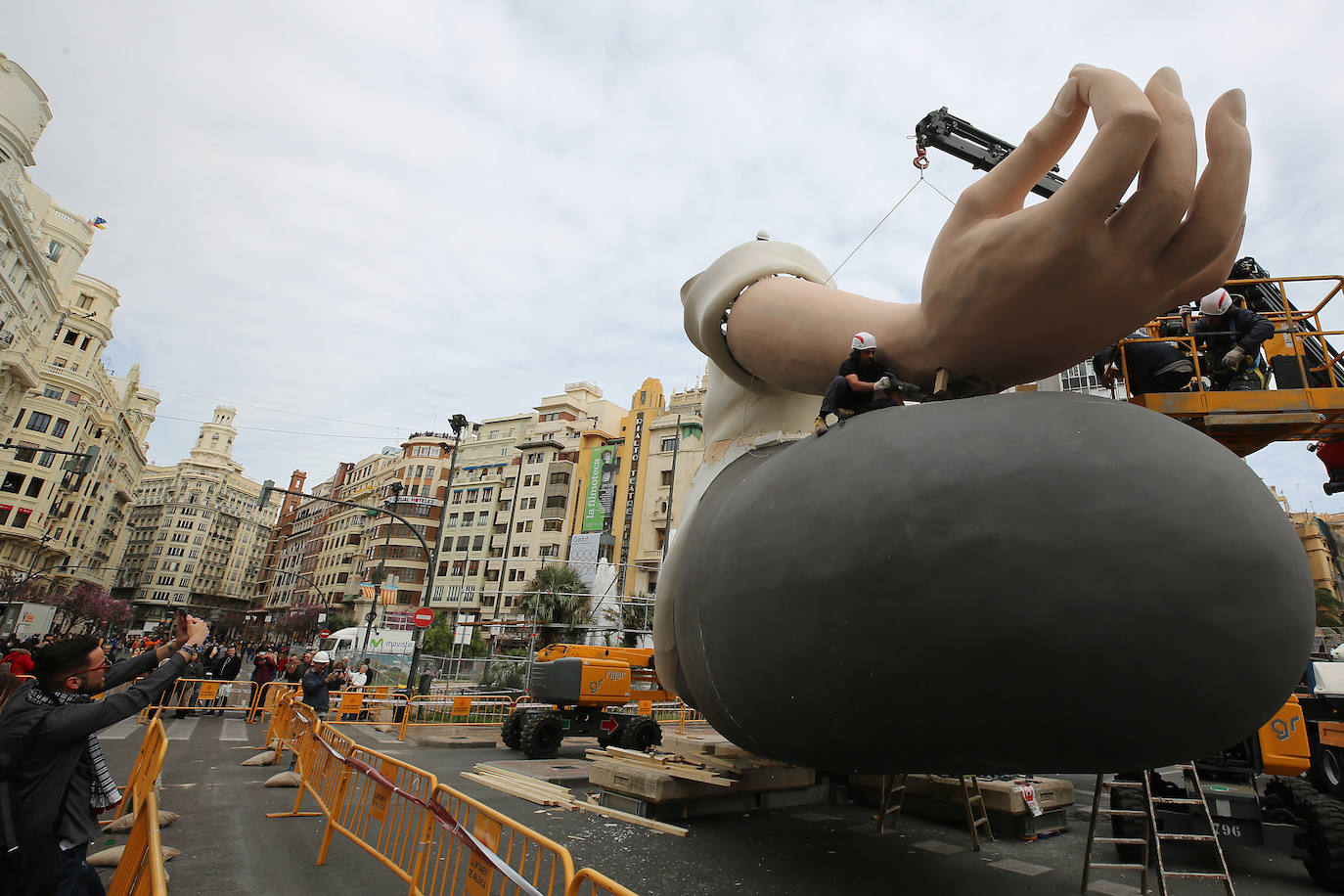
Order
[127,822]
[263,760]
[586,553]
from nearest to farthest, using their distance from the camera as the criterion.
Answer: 1. [127,822]
2. [263,760]
3. [586,553]

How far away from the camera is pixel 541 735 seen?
39.2ft

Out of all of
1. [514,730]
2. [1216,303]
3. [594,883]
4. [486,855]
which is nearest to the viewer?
[594,883]

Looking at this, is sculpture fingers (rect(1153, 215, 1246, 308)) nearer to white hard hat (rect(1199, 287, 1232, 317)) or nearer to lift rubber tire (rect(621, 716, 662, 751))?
white hard hat (rect(1199, 287, 1232, 317))

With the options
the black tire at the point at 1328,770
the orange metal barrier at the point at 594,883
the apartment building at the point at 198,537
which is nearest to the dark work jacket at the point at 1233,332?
the black tire at the point at 1328,770

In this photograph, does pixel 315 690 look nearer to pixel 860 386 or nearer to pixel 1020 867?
pixel 1020 867

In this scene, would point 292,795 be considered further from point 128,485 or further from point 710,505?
point 128,485

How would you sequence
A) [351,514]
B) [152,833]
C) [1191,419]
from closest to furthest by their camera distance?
1. [152,833]
2. [1191,419]
3. [351,514]

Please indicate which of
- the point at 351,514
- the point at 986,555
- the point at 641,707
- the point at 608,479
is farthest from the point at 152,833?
the point at 351,514

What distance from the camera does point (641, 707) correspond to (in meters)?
14.4

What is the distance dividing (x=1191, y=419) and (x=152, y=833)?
21.7ft

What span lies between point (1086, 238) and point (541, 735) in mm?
11829

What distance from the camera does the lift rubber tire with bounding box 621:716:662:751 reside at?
1235 cm

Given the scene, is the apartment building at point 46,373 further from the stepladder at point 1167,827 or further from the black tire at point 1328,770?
the black tire at point 1328,770

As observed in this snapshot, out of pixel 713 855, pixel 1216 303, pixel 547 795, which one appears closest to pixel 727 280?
pixel 1216 303
